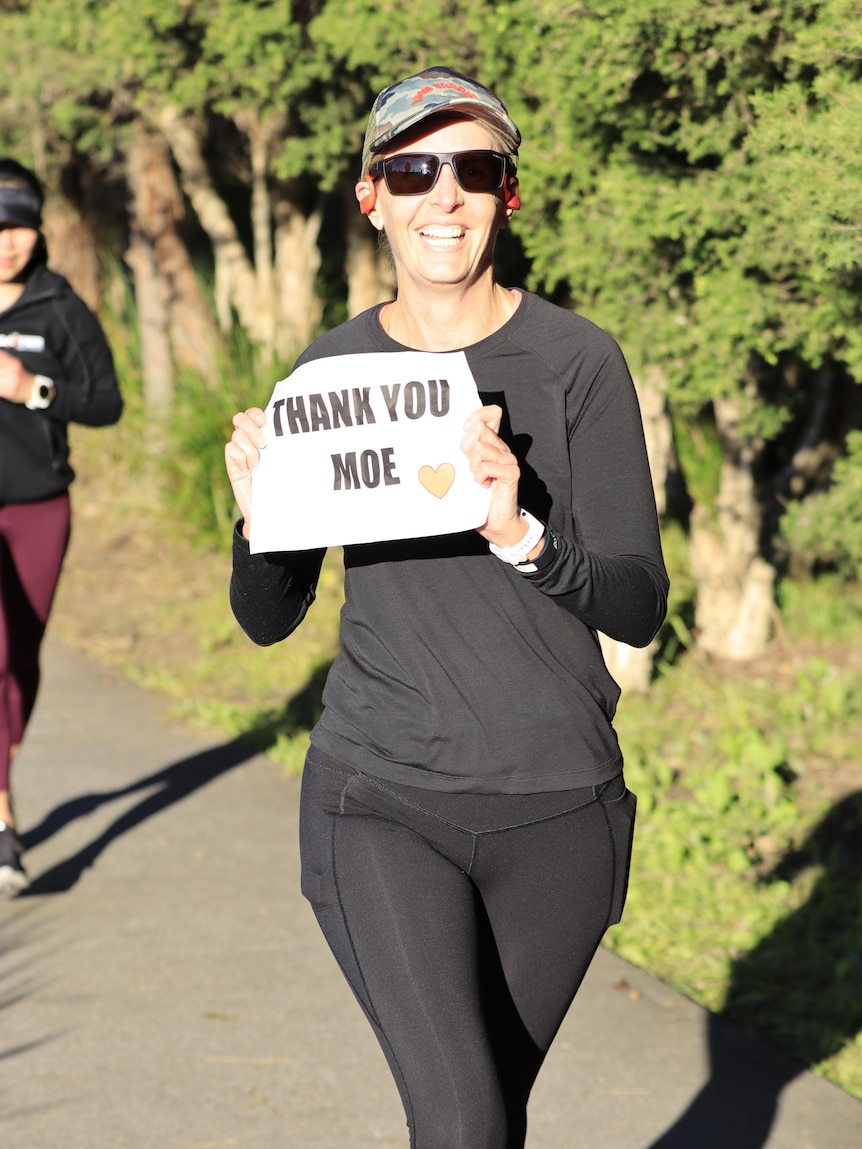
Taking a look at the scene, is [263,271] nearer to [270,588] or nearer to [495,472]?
[270,588]

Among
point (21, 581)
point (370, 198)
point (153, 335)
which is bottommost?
point (153, 335)

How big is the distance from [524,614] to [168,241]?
970 centimetres

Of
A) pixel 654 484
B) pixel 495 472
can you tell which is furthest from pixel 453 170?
pixel 654 484

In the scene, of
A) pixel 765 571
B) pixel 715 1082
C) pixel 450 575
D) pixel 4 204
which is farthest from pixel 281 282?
pixel 450 575

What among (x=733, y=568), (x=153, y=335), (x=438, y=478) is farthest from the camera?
(x=153, y=335)

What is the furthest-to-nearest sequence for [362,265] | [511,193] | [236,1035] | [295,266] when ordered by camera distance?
[295,266], [362,265], [236,1035], [511,193]

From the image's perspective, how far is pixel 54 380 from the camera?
556 centimetres

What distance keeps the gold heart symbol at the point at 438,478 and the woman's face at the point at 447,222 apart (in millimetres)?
391

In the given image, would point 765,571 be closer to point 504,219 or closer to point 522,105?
point 522,105

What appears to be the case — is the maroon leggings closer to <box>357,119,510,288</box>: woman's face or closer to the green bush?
the green bush

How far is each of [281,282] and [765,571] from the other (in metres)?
4.78

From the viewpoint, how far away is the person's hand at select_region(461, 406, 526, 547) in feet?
7.57

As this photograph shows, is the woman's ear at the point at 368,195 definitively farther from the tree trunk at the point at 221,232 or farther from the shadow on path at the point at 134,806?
the tree trunk at the point at 221,232

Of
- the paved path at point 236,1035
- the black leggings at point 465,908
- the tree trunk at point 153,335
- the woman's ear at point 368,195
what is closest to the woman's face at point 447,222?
the woman's ear at point 368,195
